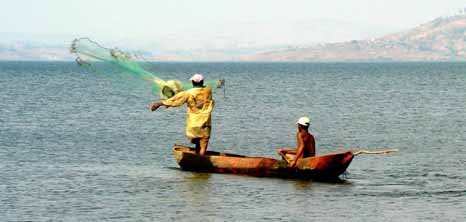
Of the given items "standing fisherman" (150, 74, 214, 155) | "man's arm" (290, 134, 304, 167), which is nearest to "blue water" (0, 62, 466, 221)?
Result: "man's arm" (290, 134, 304, 167)

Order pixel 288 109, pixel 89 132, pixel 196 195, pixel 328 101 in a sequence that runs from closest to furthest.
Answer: pixel 196 195 < pixel 89 132 < pixel 288 109 < pixel 328 101

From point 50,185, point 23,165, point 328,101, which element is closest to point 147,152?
point 23,165

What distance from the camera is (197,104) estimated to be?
33406mm

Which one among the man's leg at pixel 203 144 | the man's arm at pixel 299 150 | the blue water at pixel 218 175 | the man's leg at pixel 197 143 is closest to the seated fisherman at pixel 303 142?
the man's arm at pixel 299 150

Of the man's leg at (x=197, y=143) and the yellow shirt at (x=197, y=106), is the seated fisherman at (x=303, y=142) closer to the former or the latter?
the yellow shirt at (x=197, y=106)

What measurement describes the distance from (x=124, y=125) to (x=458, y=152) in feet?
69.9

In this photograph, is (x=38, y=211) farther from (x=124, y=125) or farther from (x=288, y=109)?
(x=288, y=109)

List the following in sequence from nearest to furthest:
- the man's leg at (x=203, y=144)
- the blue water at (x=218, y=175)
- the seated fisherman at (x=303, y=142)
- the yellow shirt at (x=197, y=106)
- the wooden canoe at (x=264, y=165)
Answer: the blue water at (x=218, y=175) → the wooden canoe at (x=264, y=165) → the seated fisherman at (x=303, y=142) → the yellow shirt at (x=197, y=106) → the man's leg at (x=203, y=144)

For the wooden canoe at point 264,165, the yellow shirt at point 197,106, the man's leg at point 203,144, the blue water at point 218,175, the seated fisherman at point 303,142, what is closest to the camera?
the blue water at point 218,175

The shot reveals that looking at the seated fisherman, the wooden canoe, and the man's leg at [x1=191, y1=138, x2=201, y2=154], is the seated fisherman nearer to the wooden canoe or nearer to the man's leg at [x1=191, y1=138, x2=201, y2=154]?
the wooden canoe

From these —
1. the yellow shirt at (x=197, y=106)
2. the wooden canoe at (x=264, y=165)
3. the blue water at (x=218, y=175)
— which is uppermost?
the yellow shirt at (x=197, y=106)

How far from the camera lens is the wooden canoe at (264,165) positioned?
105 ft

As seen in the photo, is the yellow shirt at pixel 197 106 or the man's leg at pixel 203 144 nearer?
the yellow shirt at pixel 197 106

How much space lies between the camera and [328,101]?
88.1 meters
